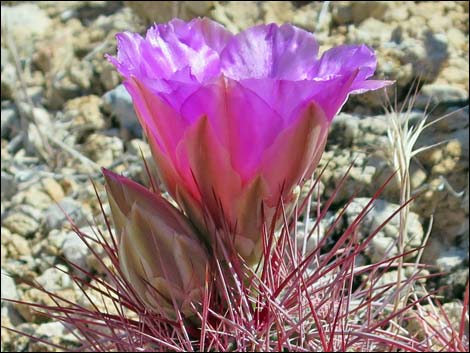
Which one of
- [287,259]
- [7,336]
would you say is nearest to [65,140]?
[7,336]

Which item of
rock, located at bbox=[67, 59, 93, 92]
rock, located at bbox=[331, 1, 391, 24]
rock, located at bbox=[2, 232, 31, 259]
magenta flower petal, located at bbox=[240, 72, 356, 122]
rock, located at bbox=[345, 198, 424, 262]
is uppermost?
magenta flower petal, located at bbox=[240, 72, 356, 122]

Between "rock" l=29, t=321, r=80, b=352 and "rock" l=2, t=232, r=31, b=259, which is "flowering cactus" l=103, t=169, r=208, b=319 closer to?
"rock" l=29, t=321, r=80, b=352

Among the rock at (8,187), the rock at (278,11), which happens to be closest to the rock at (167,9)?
the rock at (278,11)

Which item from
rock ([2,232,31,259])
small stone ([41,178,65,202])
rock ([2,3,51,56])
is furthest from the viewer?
rock ([2,3,51,56])

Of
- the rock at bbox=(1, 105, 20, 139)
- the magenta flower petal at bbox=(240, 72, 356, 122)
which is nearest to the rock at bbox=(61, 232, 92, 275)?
the rock at bbox=(1, 105, 20, 139)

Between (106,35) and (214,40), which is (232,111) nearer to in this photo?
(214,40)

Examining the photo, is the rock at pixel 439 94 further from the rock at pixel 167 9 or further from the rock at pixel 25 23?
the rock at pixel 25 23
